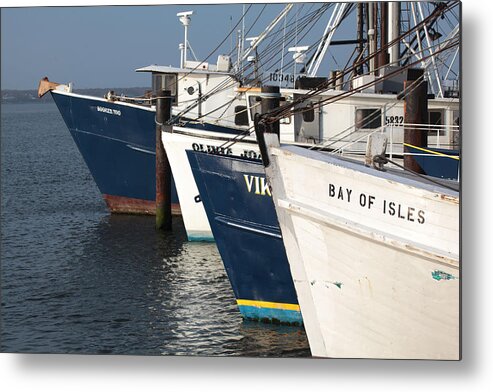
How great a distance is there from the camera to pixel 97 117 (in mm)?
17375

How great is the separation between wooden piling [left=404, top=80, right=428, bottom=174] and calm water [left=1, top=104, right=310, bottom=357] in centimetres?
191

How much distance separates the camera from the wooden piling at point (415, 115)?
33.0 feet

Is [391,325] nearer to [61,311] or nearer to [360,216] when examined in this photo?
[360,216]

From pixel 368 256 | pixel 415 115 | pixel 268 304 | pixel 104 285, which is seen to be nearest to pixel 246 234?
pixel 268 304

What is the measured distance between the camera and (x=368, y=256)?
297 inches

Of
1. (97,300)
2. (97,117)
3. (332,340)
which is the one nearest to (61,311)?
(97,300)

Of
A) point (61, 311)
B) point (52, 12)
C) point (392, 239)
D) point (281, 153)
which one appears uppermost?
point (52, 12)

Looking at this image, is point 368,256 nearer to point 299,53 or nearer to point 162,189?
point 299,53

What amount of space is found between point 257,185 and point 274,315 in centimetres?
116

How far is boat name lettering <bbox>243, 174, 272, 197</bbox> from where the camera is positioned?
31.4 feet

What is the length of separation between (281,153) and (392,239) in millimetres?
1009

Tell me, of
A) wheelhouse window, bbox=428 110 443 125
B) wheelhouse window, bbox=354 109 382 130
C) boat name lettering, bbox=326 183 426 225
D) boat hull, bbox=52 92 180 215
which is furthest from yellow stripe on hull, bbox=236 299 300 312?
boat hull, bbox=52 92 180 215

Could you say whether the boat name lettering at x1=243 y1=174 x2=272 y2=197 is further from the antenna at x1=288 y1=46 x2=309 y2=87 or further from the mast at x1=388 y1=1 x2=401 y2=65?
the antenna at x1=288 y1=46 x2=309 y2=87

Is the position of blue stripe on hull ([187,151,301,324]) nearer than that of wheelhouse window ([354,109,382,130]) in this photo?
Yes
